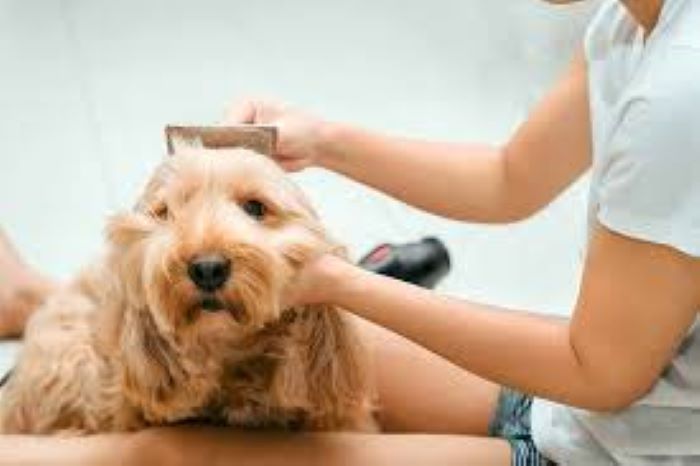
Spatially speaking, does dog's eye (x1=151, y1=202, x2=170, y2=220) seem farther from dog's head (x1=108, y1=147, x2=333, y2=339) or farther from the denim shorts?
the denim shorts

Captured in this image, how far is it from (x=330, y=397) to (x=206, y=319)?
289 mm

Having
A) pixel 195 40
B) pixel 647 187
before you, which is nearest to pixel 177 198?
pixel 647 187

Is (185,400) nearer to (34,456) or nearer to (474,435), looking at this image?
(34,456)

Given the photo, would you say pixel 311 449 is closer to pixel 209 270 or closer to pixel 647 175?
pixel 209 270

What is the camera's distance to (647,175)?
1223 millimetres

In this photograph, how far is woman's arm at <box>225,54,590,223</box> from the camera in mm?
1721

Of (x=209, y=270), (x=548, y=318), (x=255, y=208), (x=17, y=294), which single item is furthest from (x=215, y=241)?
(x=17, y=294)

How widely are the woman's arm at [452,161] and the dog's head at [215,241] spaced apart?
226mm

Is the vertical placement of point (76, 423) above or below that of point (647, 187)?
below

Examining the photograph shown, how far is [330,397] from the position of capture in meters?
1.62

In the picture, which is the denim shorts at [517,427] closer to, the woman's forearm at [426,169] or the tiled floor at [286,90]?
the woman's forearm at [426,169]

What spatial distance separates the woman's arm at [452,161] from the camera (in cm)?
172

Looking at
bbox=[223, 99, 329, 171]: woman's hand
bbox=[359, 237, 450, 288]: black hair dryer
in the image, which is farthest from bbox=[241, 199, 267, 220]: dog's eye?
bbox=[359, 237, 450, 288]: black hair dryer

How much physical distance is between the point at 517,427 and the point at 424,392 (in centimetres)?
18
